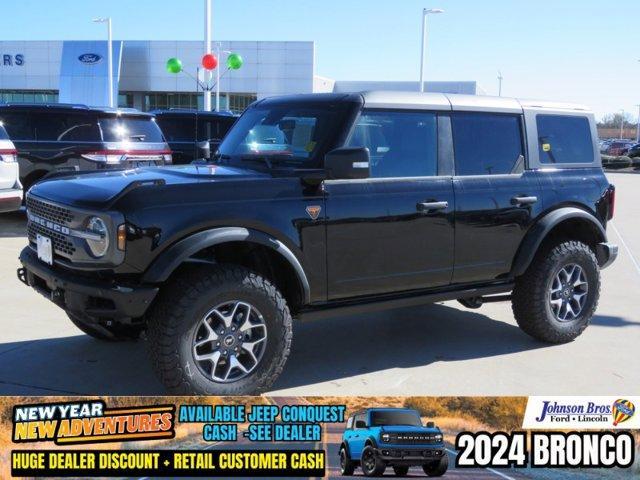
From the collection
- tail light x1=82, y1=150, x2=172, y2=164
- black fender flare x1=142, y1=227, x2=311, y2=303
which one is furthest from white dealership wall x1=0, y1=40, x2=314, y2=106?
black fender flare x1=142, y1=227, x2=311, y2=303

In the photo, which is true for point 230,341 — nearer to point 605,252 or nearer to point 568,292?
point 568,292

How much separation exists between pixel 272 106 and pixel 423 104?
3.63 ft

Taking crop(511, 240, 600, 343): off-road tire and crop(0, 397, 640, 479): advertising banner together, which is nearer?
crop(0, 397, 640, 479): advertising banner

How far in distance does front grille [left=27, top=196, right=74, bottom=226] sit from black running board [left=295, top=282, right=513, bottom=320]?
4.83 feet

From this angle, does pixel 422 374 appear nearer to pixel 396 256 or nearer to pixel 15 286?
pixel 396 256

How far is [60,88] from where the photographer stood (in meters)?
52.1

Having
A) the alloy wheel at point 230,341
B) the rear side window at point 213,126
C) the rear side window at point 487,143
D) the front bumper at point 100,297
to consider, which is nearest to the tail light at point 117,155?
the rear side window at point 213,126

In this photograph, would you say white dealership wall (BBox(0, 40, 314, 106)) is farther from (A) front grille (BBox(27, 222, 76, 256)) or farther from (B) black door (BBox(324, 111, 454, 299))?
(A) front grille (BBox(27, 222, 76, 256))

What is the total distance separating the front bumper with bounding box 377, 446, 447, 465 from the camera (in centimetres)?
247

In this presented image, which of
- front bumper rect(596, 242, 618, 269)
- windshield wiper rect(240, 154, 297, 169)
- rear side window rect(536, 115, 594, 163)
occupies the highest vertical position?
rear side window rect(536, 115, 594, 163)

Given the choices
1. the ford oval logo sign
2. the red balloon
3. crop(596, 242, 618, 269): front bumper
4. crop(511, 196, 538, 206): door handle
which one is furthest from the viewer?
the ford oval logo sign

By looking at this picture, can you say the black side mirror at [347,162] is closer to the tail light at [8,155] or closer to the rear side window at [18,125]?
the tail light at [8,155]

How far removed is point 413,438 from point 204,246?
1653mm

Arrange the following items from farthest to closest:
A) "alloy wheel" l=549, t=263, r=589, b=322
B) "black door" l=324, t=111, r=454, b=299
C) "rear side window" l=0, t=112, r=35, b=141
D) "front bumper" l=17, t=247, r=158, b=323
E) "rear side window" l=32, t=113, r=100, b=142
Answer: "rear side window" l=0, t=112, r=35, b=141 < "rear side window" l=32, t=113, r=100, b=142 < "alloy wheel" l=549, t=263, r=589, b=322 < "black door" l=324, t=111, r=454, b=299 < "front bumper" l=17, t=247, r=158, b=323
